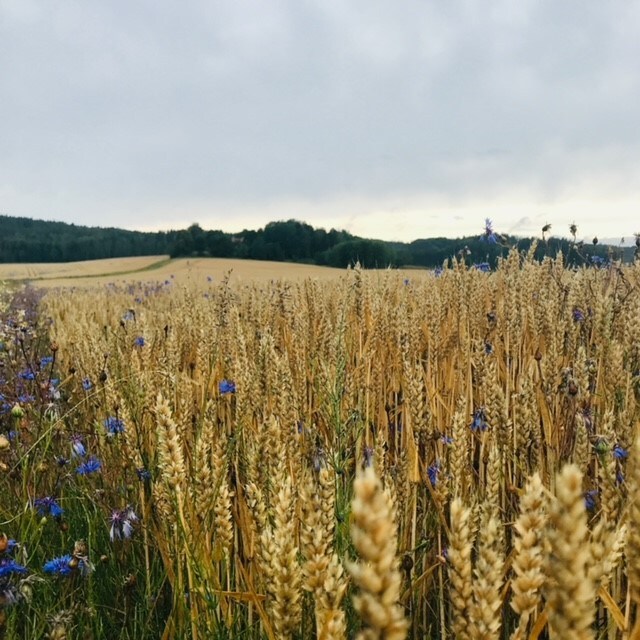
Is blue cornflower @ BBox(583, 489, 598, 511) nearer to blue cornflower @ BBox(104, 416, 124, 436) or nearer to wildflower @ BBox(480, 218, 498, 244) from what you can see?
blue cornflower @ BBox(104, 416, 124, 436)

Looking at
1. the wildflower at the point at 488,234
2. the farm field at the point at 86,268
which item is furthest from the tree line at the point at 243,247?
the wildflower at the point at 488,234

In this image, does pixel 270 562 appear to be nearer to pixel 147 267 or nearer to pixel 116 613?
pixel 116 613

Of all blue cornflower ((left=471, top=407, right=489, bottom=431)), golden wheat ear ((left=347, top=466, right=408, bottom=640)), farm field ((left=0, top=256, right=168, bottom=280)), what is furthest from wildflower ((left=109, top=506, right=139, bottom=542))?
farm field ((left=0, top=256, right=168, bottom=280))

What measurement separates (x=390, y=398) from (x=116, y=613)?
5.15ft

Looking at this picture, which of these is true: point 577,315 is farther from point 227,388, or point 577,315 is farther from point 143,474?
point 143,474

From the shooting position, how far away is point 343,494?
4.96 feet

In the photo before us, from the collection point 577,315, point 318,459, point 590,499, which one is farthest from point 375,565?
point 577,315

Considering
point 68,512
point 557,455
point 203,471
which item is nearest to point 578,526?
point 203,471

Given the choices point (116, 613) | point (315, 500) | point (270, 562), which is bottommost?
point (116, 613)

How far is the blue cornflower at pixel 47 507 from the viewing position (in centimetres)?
184

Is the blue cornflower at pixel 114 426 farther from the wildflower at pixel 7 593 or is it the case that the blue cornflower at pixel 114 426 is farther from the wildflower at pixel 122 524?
the wildflower at pixel 7 593

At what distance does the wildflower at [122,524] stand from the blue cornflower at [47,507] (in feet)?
0.65

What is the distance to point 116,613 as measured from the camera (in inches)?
69.3

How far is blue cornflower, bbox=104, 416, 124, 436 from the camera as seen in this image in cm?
215
